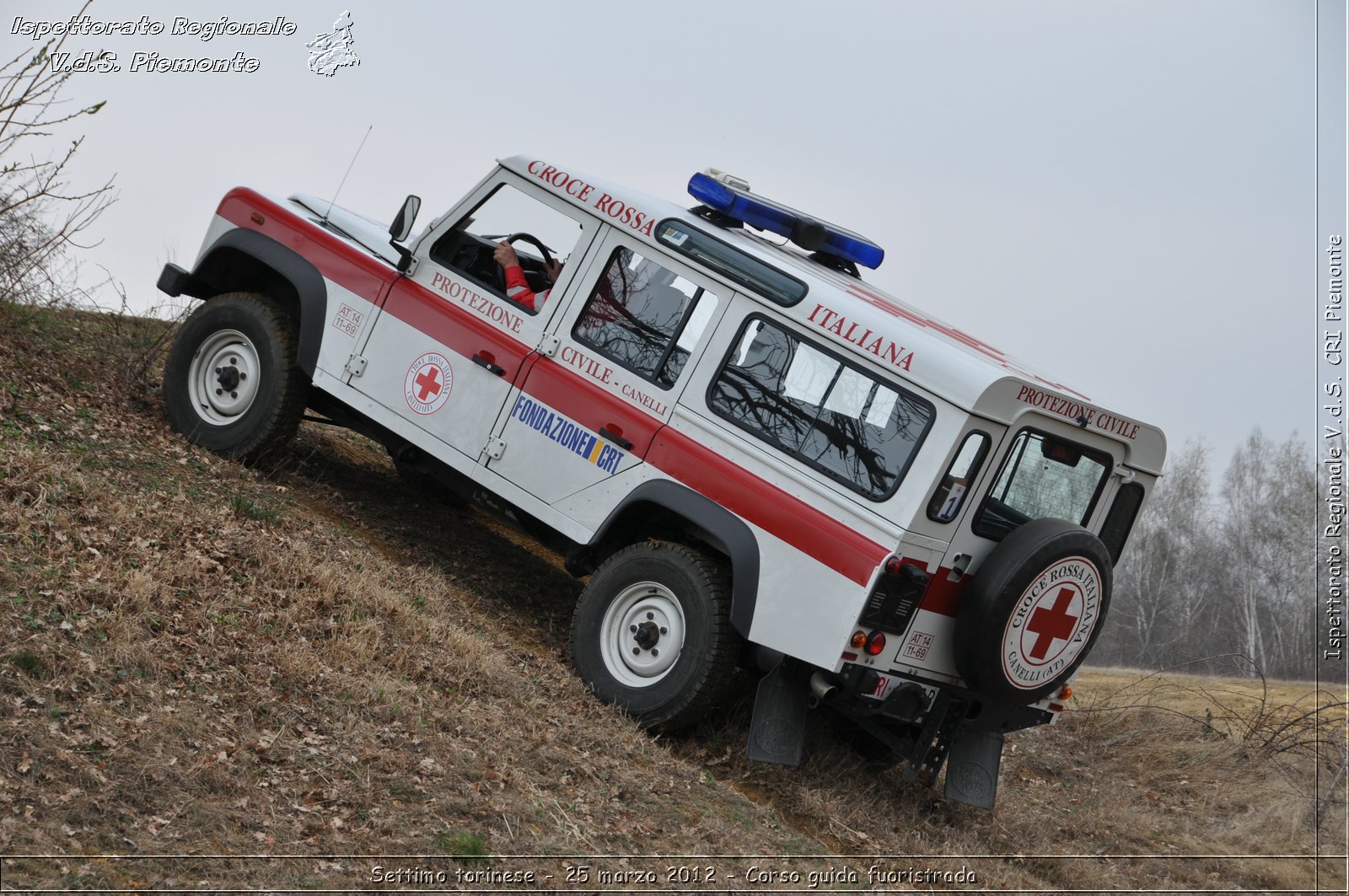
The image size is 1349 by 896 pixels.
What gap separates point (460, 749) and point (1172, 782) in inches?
211

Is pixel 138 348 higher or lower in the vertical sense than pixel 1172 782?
lower

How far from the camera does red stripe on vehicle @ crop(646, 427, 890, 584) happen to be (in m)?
5.75

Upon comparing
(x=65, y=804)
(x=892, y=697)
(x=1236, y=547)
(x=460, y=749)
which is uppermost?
(x=1236, y=547)

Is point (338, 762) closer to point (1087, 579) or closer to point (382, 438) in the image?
point (382, 438)

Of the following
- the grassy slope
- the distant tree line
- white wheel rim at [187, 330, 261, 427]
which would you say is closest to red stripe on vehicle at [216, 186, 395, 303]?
white wheel rim at [187, 330, 261, 427]

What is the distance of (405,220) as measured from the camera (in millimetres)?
7461

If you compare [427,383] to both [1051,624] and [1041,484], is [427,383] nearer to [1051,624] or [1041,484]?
[1041,484]

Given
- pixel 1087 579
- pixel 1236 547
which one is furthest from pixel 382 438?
pixel 1236 547

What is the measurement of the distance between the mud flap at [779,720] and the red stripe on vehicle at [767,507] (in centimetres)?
65

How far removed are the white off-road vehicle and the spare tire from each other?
0.05 ft

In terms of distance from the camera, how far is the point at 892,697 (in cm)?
589

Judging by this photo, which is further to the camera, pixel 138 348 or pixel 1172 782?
pixel 138 348

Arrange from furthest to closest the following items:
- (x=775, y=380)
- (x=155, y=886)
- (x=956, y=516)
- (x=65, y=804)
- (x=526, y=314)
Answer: (x=526, y=314)
(x=775, y=380)
(x=956, y=516)
(x=65, y=804)
(x=155, y=886)

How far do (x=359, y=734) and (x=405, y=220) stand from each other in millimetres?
3410
